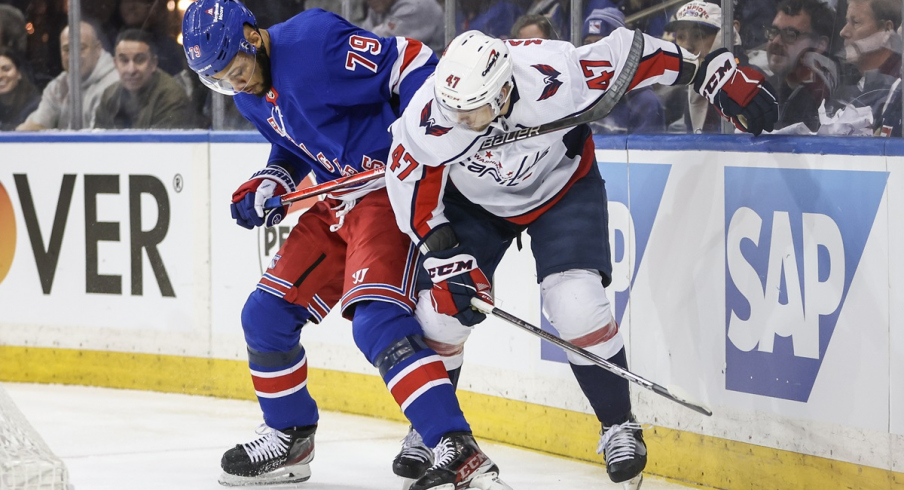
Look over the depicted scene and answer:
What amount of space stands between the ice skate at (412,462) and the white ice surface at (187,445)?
153 millimetres

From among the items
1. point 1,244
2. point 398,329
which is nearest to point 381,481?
point 398,329

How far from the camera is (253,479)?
3.59m

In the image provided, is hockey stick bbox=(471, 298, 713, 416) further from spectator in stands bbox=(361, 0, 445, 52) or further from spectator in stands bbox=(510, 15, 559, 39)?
spectator in stands bbox=(361, 0, 445, 52)

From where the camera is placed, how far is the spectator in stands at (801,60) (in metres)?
3.31

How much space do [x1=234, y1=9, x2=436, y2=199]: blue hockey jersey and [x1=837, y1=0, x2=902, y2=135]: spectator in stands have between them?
3.41 ft

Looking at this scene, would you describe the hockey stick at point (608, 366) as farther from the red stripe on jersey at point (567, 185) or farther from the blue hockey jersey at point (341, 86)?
the blue hockey jersey at point (341, 86)

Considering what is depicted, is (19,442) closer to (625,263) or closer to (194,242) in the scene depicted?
(625,263)

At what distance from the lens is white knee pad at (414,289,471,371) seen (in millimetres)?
3256

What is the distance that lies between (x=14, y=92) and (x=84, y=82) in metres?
0.36

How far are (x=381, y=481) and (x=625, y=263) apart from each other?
921 millimetres

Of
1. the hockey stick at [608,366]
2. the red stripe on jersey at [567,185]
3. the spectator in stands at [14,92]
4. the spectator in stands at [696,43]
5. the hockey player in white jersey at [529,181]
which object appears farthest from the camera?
the spectator in stands at [14,92]

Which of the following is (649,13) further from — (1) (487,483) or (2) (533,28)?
(1) (487,483)

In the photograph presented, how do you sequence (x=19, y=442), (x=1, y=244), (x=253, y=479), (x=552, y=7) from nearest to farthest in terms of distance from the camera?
(x=19, y=442), (x=253, y=479), (x=552, y=7), (x=1, y=244)

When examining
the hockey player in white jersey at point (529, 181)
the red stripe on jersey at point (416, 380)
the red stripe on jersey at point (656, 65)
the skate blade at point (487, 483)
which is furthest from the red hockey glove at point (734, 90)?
the skate blade at point (487, 483)
